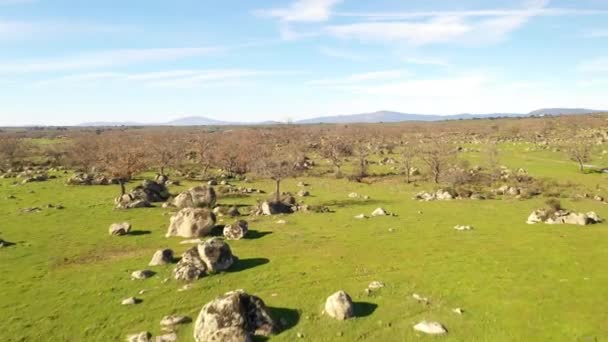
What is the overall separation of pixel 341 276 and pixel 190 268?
46.5 ft

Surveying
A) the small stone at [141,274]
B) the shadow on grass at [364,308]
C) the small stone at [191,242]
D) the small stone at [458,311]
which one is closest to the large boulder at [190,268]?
the small stone at [141,274]

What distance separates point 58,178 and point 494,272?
12190cm

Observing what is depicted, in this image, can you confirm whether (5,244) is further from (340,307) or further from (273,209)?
(340,307)

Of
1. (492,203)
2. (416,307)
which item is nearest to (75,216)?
(416,307)

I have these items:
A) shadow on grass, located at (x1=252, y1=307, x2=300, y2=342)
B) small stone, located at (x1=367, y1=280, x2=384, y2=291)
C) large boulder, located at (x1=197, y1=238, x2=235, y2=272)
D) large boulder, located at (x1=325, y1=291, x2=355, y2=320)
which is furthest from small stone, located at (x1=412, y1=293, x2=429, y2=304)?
large boulder, located at (x1=197, y1=238, x2=235, y2=272)

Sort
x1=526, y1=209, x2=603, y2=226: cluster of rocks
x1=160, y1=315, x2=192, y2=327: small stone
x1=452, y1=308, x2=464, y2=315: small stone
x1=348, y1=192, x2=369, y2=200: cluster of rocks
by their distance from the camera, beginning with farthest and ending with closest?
x1=348, y1=192, x2=369, y2=200: cluster of rocks → x1=526, y1=209, x2=603, y2=226: cluster of rocks → x1=452, y1=308, x2=464, y2=315: small stone → x1=160, y1=315, x2=192, y2=327: small stone

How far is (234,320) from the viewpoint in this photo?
2852cm

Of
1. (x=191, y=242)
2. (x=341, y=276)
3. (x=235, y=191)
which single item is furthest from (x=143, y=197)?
(x=341, y=276)

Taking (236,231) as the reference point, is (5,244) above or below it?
below

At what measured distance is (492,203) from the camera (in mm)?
79875

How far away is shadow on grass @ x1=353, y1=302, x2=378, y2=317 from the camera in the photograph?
3183 cm

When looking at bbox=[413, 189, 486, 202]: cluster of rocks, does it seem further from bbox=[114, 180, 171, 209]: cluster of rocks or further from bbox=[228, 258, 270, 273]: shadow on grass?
bbox=[114, 180, 171, 209]: cluster of rocks

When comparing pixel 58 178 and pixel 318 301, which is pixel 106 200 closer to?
pixel 58 178

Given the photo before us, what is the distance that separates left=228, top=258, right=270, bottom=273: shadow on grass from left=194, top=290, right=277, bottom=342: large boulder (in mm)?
12724
